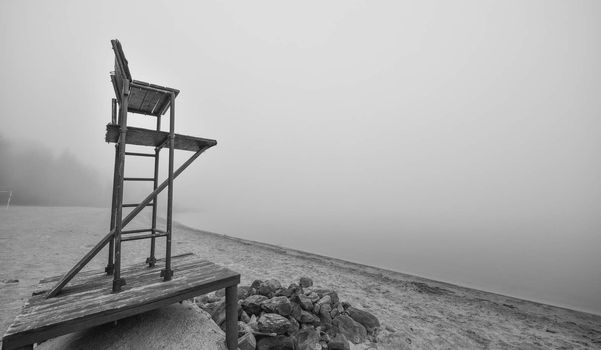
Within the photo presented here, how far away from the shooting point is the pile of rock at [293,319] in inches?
175

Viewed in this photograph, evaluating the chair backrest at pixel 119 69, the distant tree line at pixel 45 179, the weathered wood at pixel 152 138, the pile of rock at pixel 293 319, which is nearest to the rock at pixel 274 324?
the pile of rock at pixel 293 319

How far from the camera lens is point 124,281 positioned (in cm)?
345

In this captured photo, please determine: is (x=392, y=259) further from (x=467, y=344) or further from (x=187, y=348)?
(x=187, y=348)

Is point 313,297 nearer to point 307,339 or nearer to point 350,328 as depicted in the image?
point 350,328

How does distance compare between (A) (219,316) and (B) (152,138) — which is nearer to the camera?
(B) (152,138)

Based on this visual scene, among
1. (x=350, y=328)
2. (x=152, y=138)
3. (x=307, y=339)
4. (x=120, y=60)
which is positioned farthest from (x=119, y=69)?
(x=350, y=328)

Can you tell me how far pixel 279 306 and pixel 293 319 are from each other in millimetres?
392

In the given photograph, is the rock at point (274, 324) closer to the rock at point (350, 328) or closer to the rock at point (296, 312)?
the rock at point (296, 312)

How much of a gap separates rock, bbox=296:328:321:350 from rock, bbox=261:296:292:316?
0.53 m

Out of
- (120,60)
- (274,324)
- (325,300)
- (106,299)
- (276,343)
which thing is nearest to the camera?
(106,299)

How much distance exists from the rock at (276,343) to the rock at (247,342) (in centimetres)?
14

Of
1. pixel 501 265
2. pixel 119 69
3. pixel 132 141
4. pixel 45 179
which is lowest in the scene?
pixel 501 265

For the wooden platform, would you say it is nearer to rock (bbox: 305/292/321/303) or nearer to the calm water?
rock (bbox: 305/292/321/303)

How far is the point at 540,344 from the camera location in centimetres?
668
